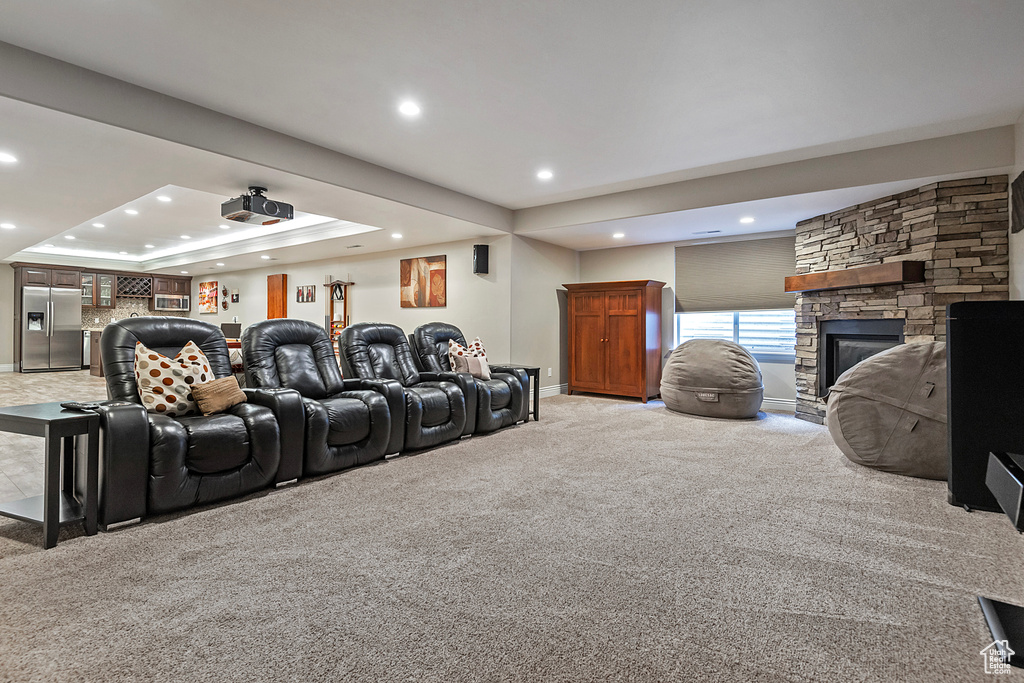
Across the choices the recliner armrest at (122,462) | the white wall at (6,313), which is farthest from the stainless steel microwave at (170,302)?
the recliner armrest at (122,462)

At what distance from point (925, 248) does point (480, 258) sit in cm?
472

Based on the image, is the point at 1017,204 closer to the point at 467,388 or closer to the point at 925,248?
the point at 925,248

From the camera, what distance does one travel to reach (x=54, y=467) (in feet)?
7.44

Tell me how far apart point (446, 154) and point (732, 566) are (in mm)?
3887

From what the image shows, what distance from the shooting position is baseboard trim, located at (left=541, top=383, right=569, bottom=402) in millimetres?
7438

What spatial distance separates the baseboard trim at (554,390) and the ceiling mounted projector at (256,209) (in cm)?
415

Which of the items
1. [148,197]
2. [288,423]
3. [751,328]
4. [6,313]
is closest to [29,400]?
[148,197]

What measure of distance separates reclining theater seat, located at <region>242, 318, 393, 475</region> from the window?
4.85m

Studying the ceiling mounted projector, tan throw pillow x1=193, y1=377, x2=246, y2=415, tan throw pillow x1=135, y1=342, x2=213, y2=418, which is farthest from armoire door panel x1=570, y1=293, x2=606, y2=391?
tan throw pillow x1=135, y1=342, x2=213, y2=418

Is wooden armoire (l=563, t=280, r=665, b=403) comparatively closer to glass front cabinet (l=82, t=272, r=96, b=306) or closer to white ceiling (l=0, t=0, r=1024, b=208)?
white ceiling (l=0, t=0, r=1024, b=208)

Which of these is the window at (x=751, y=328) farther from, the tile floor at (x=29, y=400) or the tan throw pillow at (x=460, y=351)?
the tile floor at (x=29, y=400)

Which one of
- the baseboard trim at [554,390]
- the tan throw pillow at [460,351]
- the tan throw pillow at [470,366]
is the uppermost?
the tan throw pillow at [460,351]

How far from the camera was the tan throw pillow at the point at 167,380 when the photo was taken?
2.94 meters

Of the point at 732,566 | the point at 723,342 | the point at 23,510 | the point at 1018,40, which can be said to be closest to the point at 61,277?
the point at 23,510
